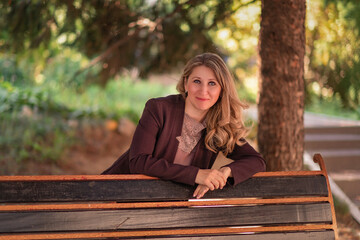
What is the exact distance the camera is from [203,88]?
252cm

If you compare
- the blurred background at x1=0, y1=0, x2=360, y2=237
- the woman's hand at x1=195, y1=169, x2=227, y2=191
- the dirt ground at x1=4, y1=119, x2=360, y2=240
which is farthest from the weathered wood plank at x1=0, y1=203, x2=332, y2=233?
the dirt ground at x1=4, y1=119, x2=360, y2=240

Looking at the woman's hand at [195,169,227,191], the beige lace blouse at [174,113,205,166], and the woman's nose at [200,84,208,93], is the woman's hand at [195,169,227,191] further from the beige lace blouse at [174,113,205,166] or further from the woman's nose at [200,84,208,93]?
the woman's nose at [200,84,208,93]

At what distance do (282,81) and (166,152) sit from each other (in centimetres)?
144

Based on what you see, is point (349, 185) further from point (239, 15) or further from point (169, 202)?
point (169, 202)

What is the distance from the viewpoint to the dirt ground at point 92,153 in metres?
6.51

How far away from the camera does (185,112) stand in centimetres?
268

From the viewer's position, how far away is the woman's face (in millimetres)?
2525

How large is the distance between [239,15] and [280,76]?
4.29 metres

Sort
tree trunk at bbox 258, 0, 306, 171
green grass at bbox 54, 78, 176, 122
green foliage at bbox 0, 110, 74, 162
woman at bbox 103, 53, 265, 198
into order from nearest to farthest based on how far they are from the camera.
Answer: woman at bbox 103, 53, 265, 198, tree trunk at bbox 258, 0, 306, 171, green foliage at bbox 0, 110, 74, 162, green grass at bbox 54, 78, 176, 122

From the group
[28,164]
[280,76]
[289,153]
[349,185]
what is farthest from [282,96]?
[28,164]

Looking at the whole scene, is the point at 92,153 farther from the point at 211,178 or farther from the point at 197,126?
the point at 211,178

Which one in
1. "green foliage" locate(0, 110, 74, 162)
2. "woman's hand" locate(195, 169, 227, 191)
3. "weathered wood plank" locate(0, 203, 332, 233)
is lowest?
"weathered wood plank" locate(0, 203, 332, 233)

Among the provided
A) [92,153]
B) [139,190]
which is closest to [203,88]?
[139,190]

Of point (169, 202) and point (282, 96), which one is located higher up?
point (282, 96)
